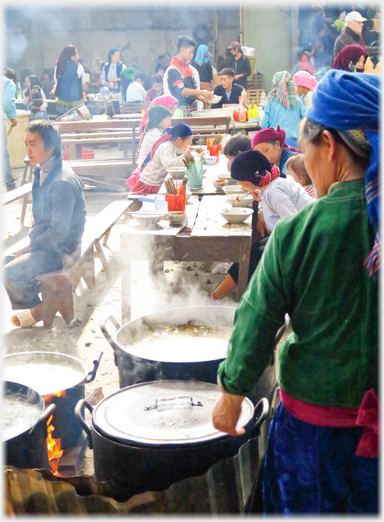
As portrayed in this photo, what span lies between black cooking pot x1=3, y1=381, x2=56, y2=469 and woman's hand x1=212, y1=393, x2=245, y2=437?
0.94 m

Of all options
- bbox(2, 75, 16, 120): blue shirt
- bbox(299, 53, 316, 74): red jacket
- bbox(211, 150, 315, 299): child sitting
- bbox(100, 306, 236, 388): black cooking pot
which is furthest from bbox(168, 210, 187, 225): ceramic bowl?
bbox(299, 53, 316, 74): red jacket

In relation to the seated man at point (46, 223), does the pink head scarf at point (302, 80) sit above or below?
above

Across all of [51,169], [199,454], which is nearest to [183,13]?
[51,169]

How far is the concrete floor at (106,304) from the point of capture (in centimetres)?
450

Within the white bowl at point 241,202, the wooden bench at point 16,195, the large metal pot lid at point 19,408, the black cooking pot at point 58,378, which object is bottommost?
the black cooking pot at point 58,378

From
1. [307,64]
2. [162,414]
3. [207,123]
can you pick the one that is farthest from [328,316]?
[307,64]

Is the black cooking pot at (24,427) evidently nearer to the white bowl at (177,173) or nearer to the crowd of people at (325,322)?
the crowd of people at (325,322)

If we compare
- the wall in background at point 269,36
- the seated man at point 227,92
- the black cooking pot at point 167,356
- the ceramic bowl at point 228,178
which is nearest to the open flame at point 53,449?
the black cooking pot at point 167,356

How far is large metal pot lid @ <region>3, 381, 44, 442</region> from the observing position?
8.15ft

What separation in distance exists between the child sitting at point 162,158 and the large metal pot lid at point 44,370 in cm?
352

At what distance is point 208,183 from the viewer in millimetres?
6422

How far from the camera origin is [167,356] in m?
2.93

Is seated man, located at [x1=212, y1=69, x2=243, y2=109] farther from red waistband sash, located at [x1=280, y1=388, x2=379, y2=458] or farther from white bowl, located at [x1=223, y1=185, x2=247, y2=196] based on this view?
red waistband sash, located at [x1=280, y1=388, x2=379, y2=458]

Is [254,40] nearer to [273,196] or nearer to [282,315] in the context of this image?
[273,196]
